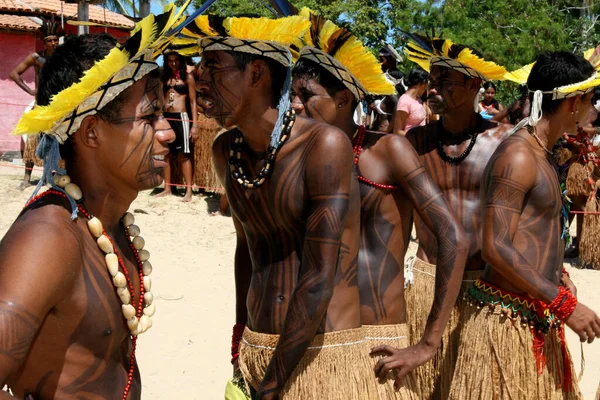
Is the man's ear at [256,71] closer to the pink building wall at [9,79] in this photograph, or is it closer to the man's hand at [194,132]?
the man's hand at [194,132]

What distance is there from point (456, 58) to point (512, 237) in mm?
1230

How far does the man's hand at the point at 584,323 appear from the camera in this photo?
3.57 meters

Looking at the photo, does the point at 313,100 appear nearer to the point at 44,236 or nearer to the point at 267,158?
the point at 267,158

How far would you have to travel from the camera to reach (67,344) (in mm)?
1986

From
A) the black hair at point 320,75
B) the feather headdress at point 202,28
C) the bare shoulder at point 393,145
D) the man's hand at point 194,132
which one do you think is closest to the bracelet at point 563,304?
the bare shoulder at point 393,145

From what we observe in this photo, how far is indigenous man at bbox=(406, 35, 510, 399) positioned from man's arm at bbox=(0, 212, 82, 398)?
2.66m

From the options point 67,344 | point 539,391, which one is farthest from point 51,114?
point 539,391

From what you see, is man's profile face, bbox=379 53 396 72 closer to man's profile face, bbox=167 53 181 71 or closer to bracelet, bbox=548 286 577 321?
man's profile face, bbox=167 53 181 71

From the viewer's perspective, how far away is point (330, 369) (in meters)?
2.77

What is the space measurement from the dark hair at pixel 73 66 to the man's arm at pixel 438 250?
1.42 metres

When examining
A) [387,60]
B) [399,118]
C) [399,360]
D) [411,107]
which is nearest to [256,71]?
[399,360]

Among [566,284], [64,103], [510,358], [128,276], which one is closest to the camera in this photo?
[64,103]

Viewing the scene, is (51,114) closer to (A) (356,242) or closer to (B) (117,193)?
(B) (117,193)

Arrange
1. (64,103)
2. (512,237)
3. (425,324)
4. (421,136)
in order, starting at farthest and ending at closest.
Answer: (421,136) < (425,324) < (512,237) < (64,103)
